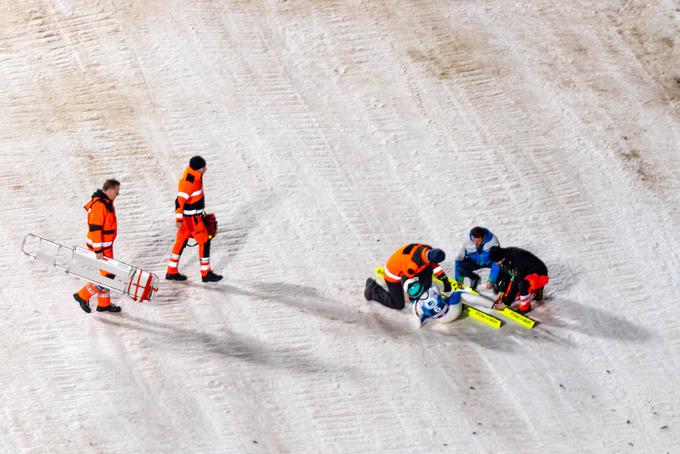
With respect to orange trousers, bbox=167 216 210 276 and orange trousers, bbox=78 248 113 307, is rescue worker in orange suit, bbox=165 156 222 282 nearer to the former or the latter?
orange trousers, bbox=167 216 210 276

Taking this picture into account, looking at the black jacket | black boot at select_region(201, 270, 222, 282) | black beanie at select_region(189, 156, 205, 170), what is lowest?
the black jacket

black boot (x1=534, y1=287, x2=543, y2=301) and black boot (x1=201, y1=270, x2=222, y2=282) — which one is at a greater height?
black boot (x1=201, y1=270, x2=222, y2=282)

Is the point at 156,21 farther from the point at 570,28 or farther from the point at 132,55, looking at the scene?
the point at 570,28

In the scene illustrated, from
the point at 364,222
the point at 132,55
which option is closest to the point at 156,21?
the point at 132,55

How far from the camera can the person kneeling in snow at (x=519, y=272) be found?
13391mm

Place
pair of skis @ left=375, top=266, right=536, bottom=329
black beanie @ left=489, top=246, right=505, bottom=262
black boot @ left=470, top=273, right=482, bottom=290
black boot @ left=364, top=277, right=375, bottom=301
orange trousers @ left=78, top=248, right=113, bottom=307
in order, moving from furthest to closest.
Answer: black boot @ left=470, top=273, right=482, bottom=290 < black boot @ left=364, top=277, right=375, bottom=301 < pair of skis @ left=375, top=266, right=536, bottom=329 < black beanie @ left=489, top=246, right=505, bottom=262 < orange trousers @ left=78, top=248, right=113, bottom=307

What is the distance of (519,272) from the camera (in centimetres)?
1340

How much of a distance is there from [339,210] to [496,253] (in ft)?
10.1

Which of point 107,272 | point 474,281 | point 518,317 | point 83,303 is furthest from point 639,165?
point 83,303

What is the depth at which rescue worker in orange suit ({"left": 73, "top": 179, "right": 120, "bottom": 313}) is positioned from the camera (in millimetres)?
12539

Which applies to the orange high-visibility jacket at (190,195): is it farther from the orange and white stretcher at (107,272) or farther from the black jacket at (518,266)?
the black jacket at (518,266)

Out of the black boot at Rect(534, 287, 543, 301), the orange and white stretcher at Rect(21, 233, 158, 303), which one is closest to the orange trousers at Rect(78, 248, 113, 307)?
the orange and white stretcher at Rect(21, 233, 158, 303)

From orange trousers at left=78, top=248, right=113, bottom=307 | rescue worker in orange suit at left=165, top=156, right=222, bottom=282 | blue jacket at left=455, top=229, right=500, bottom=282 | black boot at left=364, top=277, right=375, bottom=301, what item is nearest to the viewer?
rescue worker in orange suit at left=165, top=156, right=222, bottom=282

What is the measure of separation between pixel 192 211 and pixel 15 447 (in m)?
3.80
